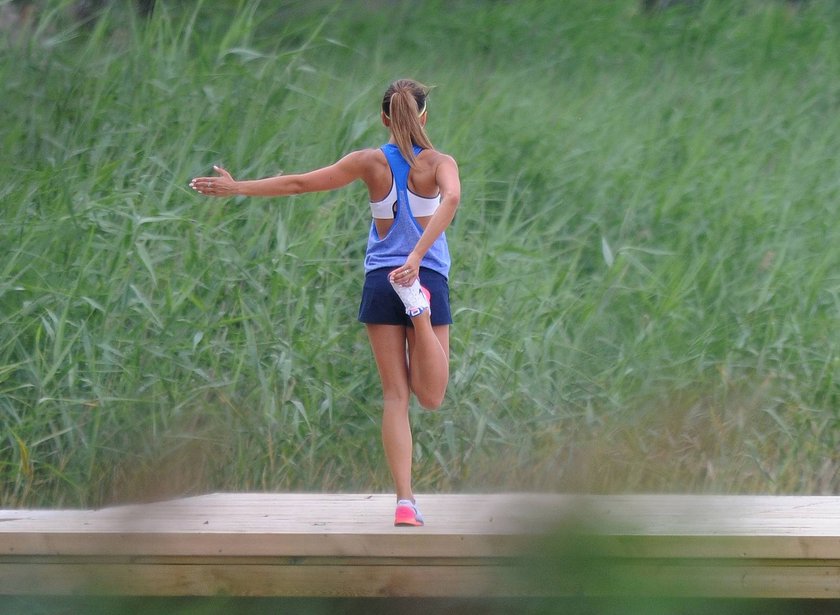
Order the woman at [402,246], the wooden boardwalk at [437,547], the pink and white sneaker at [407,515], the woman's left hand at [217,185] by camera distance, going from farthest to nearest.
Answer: the woman's left hand at [217,185] → the woman at [402,246] → the pink and white sneaker at [407,515] → the wooden boardwalk at [437,547]

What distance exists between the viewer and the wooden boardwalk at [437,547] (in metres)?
1.23

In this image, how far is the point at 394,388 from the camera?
2920mm

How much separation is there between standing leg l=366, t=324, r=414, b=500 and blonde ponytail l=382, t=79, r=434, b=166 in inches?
18.4

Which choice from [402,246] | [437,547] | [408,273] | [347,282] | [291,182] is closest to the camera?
[437,547]

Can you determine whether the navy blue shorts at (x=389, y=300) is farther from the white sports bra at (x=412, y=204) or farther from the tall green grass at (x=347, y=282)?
the tall green grass at (x=347, y=282)

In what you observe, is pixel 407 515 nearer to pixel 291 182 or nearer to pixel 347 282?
pixel 291 182

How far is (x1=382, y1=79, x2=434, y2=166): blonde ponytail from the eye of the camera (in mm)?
2842

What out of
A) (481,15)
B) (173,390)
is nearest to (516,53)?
(481,15)

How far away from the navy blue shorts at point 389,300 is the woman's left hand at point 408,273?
148 mm

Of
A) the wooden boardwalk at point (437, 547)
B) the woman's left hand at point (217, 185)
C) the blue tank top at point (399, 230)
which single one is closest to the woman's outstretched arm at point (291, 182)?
the woman's left hand at point (217, 185)

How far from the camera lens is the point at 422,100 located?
2.89m

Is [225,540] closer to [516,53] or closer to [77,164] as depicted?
[77,164]

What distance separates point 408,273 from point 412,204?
0.25m

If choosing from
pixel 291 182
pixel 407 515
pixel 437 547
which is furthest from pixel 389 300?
pixel 437 547
